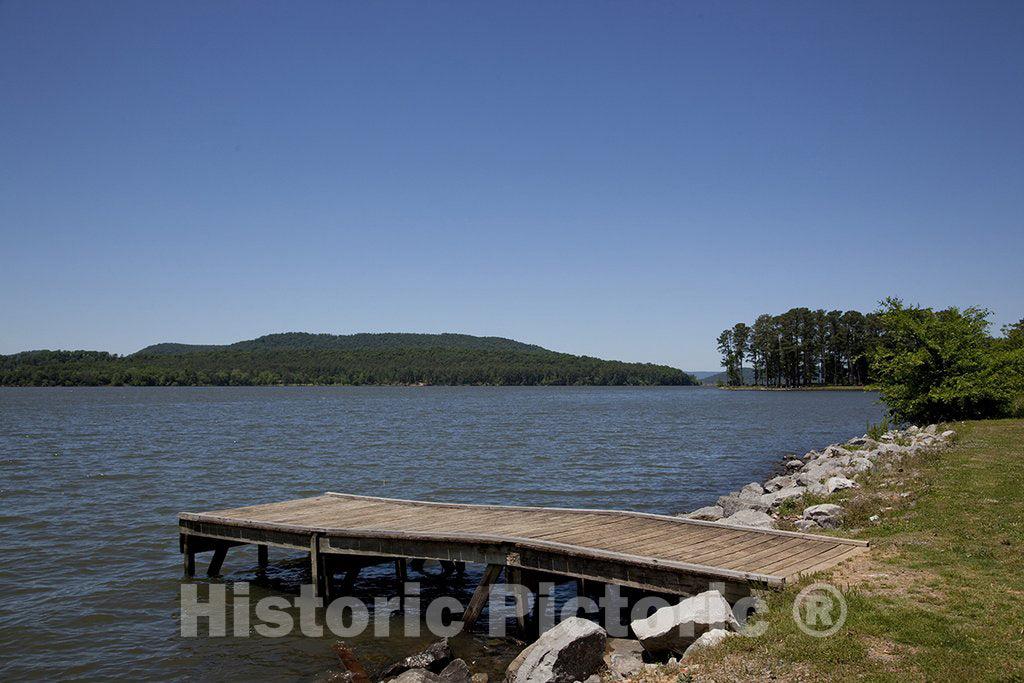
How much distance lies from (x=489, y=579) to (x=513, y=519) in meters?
1.92

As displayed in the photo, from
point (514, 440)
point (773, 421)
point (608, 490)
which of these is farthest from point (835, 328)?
point (608, 490)

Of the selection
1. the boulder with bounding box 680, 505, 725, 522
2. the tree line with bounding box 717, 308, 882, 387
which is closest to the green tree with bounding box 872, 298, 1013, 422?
the boulder with bounding box 680, 505, 725, 522

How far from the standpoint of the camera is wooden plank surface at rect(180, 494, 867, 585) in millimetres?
9695

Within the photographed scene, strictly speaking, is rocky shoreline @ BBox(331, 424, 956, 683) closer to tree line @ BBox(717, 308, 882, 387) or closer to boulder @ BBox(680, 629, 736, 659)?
boulder @ BBox(680, 629, 736, 659)

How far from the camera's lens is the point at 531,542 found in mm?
10852

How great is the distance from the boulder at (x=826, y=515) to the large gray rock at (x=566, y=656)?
5.75 meters

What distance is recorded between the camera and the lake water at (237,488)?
36.6 ft

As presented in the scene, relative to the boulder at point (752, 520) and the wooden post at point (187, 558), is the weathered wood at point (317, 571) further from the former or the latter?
the boulder at point (752, 520)

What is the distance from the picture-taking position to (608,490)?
80.6 ft

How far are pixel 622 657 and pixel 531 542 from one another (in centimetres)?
276

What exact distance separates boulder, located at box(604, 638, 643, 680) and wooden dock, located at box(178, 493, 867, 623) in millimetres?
838

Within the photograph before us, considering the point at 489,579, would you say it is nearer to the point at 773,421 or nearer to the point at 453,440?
the point at 453,440

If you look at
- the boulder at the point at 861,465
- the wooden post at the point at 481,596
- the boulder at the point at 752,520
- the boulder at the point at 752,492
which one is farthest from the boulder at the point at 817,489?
the wooden post at the point at 481,596

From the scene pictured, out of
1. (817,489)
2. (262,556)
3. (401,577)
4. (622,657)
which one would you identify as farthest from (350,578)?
(817,489)
